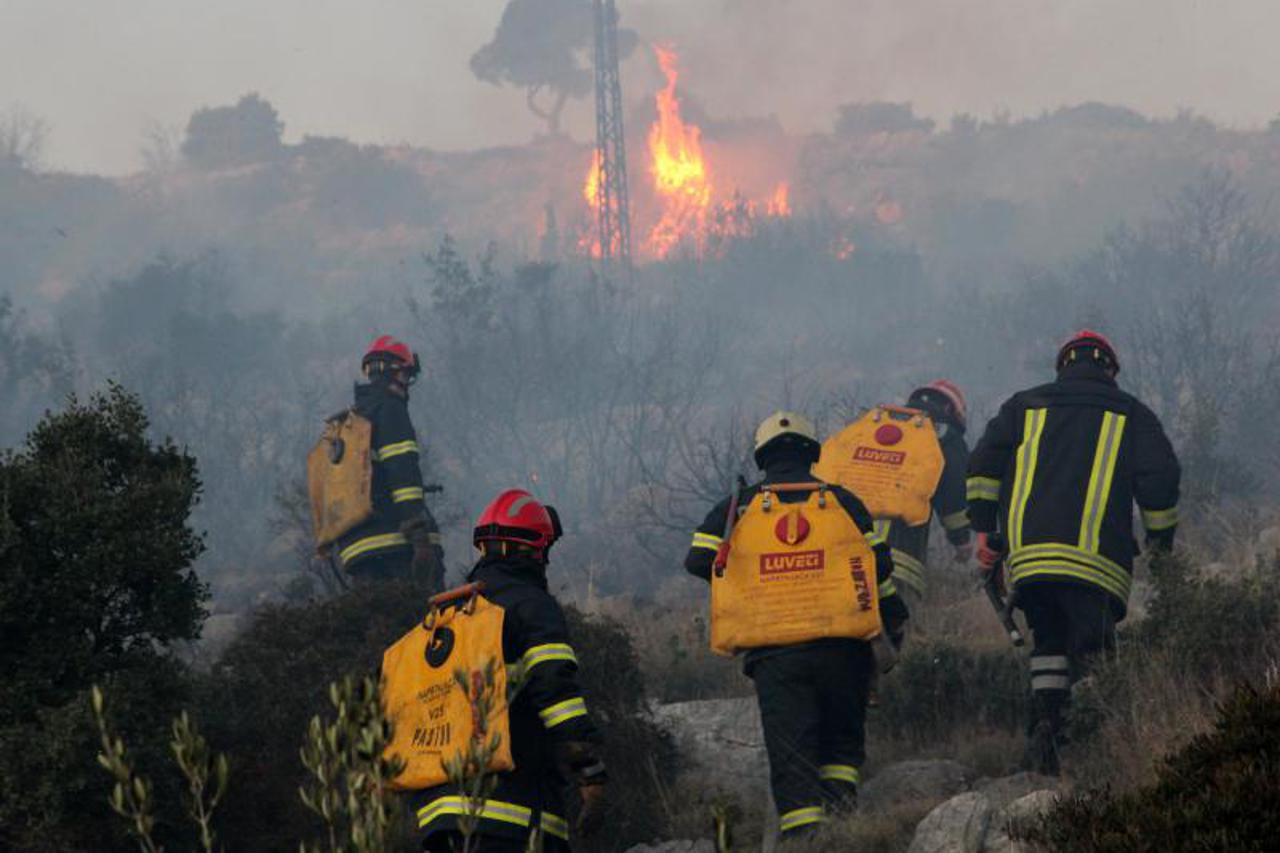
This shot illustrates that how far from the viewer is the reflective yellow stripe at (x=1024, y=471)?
24.0 ft

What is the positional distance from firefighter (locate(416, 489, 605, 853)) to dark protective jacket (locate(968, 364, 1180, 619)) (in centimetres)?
287

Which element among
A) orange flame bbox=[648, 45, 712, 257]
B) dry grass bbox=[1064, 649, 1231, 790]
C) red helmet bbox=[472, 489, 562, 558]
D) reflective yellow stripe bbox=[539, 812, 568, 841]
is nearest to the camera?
reflective yellow stripe bbox=[539, 812, 568, 841]

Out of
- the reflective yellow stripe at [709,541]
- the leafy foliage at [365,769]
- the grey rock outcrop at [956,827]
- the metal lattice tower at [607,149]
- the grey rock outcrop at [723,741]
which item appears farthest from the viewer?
the metal lattice tower at [607,149]

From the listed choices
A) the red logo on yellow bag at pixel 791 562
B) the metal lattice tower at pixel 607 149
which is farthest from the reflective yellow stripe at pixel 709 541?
the metal lattice tower at pixel 607 149

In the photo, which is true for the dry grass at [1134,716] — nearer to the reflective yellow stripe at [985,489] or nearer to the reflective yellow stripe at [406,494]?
the reflective yellow stripe at [985,489]

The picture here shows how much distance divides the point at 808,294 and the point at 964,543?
46725 mm

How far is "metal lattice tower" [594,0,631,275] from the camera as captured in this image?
5891 centimetres

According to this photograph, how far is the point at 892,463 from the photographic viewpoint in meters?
9.78

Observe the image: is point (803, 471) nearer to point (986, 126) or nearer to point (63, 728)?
point (63, 728)

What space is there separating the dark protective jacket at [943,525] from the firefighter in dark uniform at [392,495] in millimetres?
2849

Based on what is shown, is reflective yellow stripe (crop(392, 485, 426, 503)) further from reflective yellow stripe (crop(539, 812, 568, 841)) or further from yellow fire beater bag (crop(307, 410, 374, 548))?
reflective yellow stripe (crop(539, 812, 568, 841))

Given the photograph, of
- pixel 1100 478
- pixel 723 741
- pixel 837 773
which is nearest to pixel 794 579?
pixel 837 773

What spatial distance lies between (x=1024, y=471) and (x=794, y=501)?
133 centimetres

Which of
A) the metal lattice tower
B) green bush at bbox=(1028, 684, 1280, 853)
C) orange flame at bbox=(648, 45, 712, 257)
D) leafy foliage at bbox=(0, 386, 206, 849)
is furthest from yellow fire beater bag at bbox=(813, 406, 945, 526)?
orange flame at bbox=(648, 45, 712, 257)
